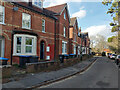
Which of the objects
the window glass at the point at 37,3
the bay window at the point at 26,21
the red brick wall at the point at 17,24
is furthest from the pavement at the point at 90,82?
the window glass at the point at 37,3

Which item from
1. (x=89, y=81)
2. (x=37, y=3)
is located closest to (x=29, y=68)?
(x=89, y=81)

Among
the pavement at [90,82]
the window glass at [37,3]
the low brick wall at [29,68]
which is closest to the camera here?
the pavement at [90,82]

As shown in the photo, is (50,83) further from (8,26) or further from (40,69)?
(8,26)

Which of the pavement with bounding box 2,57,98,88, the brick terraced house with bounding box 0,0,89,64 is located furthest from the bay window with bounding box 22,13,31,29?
the pavement with bounding box 2,57,98,88

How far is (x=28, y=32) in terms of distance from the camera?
12.3 m

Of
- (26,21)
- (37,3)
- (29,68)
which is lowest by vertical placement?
(29,68)

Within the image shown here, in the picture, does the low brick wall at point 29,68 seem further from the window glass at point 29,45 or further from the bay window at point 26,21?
the bay window at point 26,21

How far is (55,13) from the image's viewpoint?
18.8 m

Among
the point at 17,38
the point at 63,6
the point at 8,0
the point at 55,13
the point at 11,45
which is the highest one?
the point at 63,6

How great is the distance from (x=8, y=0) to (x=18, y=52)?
18.7ft

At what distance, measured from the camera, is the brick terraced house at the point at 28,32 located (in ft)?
36.3

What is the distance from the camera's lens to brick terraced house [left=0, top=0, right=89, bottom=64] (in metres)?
11.1

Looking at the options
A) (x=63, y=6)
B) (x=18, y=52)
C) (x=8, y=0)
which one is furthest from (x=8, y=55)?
(x=63, y=6)

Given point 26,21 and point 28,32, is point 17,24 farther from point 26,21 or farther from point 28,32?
point 28,32
